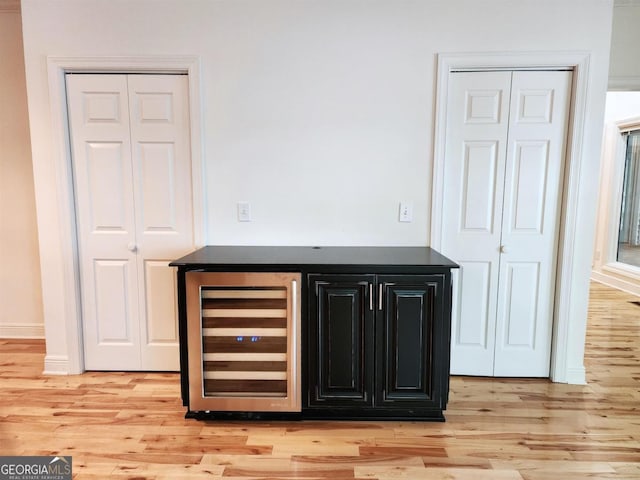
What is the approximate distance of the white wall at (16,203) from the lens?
309cm

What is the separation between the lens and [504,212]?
8.58 feet

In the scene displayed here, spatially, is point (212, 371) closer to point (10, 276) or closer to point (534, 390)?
point (534, 390)

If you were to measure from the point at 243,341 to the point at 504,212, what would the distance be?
1.94 meters

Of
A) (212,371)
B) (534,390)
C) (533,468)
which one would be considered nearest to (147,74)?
(212,371)

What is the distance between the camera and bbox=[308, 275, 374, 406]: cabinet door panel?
2.08 metres

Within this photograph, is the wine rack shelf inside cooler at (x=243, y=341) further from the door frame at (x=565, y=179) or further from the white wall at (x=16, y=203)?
the white wall at (x=16, y=203)

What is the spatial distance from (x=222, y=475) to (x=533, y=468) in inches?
58.4

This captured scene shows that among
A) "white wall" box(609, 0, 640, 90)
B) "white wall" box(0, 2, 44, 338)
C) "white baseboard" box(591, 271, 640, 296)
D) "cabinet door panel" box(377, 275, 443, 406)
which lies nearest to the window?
"white baseboard" box(591, 271, 640, 296)

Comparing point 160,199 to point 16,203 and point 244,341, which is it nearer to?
point 244,341

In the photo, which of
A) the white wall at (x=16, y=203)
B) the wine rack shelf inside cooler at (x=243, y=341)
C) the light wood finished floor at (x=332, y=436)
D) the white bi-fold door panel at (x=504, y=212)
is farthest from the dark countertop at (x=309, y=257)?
the white wall at (x=16, y=203)

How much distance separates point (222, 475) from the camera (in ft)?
5.78

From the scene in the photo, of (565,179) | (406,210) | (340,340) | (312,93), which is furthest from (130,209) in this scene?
(565,179)

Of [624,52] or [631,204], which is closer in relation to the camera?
[624,52]

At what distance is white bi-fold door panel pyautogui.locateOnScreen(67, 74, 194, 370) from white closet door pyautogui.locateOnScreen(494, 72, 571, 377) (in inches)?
88.5
